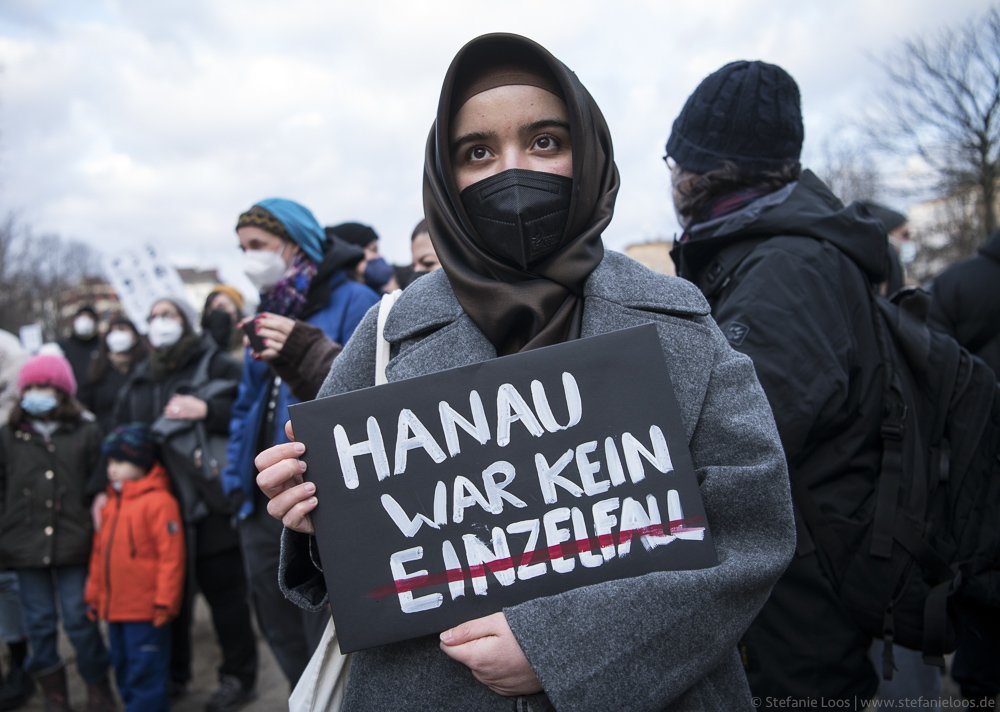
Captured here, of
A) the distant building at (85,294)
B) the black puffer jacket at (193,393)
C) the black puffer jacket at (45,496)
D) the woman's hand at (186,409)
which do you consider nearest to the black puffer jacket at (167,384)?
the black puffer jacket at (193,393)

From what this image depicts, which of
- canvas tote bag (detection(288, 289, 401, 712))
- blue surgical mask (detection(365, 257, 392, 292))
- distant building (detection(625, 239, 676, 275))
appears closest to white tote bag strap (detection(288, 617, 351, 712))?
canvas tote bag (detection(288, 289, 401, 712))

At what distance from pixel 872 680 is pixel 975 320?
2281mm

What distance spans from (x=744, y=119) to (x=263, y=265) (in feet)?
7.03

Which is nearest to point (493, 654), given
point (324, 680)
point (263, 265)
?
point (324, 680)

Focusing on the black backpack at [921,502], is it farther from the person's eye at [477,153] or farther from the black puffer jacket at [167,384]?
the black puffer jacket at [167,384]

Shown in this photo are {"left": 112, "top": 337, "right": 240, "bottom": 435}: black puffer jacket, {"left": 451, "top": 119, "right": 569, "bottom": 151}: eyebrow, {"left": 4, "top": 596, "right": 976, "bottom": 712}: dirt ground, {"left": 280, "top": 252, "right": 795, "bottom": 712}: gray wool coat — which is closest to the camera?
{"left": 280, "top": 252, "right": 795, "bottom": 712}: gray wool coat

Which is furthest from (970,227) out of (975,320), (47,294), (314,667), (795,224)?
(47,294)

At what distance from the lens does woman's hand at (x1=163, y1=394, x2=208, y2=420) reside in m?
3.97

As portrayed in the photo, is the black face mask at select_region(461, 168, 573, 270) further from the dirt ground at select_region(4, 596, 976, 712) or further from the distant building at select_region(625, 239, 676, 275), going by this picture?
the distant building at select_region(625, 239, 676, 275)

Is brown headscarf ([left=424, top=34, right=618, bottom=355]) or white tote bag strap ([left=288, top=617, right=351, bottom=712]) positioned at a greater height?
brown headscarf ([left=424, top=34, right=618, bottom=355])

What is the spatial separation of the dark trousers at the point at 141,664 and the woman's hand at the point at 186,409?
1169mm

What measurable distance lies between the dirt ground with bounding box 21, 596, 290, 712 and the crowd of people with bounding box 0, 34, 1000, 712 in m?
0.62

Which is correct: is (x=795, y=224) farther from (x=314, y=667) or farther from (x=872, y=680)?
(x=314, y=667)

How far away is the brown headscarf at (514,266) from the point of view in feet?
4.88
